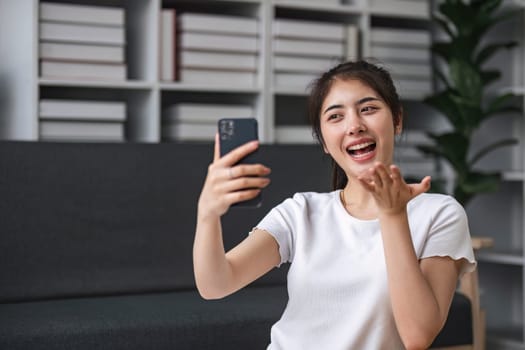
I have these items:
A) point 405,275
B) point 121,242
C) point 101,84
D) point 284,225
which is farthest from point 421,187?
point 101,84

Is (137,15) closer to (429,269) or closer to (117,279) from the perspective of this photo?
(117,279)

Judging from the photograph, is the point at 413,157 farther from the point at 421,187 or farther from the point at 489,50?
the point at 421,187

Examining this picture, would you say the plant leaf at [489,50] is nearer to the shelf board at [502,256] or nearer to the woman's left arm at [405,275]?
the shelf board at [502,256]

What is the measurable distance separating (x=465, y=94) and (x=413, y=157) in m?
0.40

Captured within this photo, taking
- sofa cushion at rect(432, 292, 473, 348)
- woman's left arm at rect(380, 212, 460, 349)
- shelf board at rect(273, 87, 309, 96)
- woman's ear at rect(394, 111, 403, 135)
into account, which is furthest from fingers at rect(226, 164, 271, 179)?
→ shelf board at rect(273, 87, 309, 96)

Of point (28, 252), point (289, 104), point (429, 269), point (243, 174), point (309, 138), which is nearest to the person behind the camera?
point (243, 174)

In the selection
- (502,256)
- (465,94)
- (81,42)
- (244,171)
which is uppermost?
(81,42)

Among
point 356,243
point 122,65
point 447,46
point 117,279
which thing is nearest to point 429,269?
point 356,243

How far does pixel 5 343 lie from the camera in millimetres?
2012

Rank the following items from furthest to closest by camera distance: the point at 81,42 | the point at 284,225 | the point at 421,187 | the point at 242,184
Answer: the point at 81,42 < the point at 284,225 < the point at 421,187 < the point at 242,184

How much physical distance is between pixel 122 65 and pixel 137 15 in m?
0.27

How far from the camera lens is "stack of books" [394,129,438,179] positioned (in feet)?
12.2

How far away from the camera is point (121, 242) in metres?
2.61

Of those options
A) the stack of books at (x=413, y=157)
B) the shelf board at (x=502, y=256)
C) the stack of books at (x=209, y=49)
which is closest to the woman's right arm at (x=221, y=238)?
the stack of books at (x=209, y=49)
